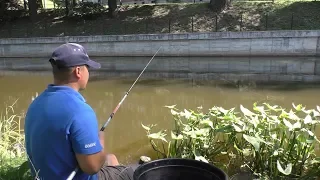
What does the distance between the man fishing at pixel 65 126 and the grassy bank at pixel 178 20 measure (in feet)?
47.7

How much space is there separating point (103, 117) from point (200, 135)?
11.8ft

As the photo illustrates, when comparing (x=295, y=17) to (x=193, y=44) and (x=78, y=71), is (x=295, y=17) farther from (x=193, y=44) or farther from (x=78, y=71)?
(x=78, y=71)

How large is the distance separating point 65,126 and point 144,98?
6904 mm

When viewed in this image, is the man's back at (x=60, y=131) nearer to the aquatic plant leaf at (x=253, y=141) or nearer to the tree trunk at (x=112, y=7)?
the aquatic plant leaf at (x=253, y=141)

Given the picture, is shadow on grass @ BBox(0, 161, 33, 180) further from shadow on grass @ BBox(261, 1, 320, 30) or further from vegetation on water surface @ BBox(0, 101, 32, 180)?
shadow on grass @ BBox(261, 1, 320, 30)

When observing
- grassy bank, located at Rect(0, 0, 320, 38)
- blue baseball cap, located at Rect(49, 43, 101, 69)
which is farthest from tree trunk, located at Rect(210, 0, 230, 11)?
blue baseball cap, located at Rect(49, 43, 101, 69)

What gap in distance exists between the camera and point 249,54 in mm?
14781

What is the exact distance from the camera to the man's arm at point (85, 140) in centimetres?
182

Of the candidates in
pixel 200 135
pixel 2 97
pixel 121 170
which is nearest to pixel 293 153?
pixel 200 135

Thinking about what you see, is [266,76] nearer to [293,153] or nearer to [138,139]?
[138,139]

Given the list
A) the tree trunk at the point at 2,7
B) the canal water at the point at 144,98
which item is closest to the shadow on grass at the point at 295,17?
the canal water at the point at 144,98

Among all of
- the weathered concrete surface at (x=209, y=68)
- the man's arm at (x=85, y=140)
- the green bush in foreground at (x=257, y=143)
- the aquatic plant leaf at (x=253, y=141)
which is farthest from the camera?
the weathered concrete surface at (x=209, y=68)

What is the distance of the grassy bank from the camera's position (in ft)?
53.2

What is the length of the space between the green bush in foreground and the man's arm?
184 cm
